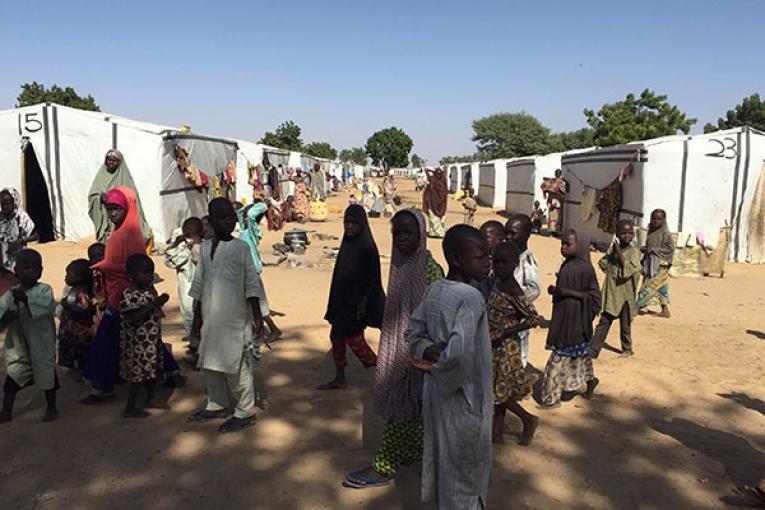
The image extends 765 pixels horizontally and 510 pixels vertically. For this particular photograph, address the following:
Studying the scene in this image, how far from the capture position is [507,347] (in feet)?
10.4

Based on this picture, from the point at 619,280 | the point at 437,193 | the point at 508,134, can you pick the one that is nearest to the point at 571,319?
the point at 619,280

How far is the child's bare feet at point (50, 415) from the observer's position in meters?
3.71

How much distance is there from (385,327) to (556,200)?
14.2 meters

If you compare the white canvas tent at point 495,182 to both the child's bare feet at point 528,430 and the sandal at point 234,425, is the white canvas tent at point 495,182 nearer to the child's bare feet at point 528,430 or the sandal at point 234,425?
the child's bare feet at point 528,430

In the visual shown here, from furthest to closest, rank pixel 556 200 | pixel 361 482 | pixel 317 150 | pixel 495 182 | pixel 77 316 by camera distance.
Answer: pixel 317 150 → pixel 495 182 → pixel 556 200 → pixel 77 316 → pixel 361 482

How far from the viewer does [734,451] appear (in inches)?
136

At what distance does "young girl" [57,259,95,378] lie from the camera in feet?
12.9

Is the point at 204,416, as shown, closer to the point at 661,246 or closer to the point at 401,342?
the point at 401,342

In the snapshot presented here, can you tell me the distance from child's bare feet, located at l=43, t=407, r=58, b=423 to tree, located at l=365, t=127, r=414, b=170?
6694 centimetres

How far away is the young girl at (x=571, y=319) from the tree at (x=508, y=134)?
58.1 m

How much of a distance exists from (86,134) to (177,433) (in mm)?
9813

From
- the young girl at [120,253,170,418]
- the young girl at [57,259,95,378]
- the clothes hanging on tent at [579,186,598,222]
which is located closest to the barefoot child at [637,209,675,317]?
the young girl at [120,253,170,418]

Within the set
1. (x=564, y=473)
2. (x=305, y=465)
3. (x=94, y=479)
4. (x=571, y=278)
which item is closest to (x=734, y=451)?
(x=564, y=473)

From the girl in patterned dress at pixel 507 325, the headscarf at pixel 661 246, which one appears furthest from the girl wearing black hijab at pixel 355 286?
the headscarf at pixel 661 246
